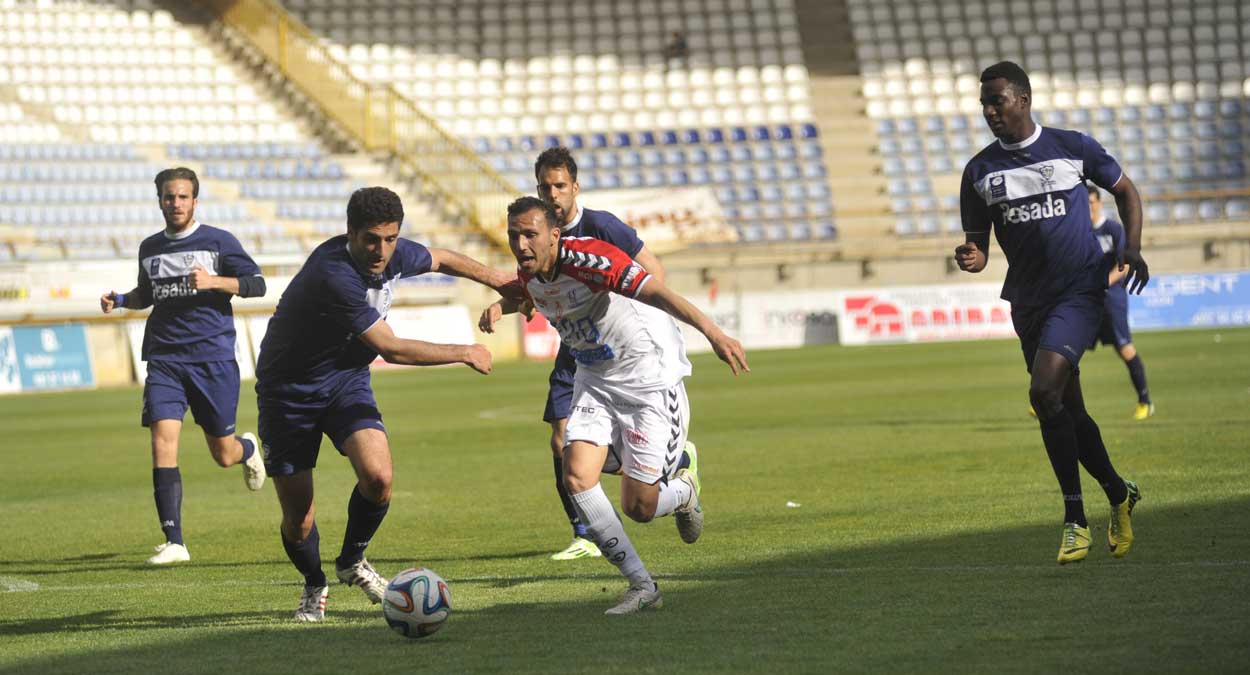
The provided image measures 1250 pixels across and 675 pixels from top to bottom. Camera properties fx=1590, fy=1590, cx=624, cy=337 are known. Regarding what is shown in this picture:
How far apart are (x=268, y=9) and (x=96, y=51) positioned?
4.43 metres

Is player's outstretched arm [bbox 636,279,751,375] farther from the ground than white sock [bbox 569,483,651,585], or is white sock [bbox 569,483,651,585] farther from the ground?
player's outstretched arm [bbox 636,279,751,375]

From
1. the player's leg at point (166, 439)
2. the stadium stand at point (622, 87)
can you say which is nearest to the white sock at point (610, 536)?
the player's leg at point (166, 439)

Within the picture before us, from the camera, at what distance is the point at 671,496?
7160 millimetres

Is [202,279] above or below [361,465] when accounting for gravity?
above

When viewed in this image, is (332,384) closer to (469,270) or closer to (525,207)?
(469,270)

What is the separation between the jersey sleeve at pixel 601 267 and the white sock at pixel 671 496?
42.0 inches

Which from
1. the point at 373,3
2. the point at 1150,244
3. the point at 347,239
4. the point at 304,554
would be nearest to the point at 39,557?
the point at 304,554

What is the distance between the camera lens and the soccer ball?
5.99 meters

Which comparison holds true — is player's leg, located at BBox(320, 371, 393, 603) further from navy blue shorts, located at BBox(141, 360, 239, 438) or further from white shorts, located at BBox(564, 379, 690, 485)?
navy blue shorts, located at BBox(141, 360, 239, 438)

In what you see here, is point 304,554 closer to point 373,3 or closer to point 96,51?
point 96,51

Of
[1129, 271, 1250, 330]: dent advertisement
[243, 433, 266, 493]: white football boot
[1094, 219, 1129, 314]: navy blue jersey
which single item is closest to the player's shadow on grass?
[243, 433, 266, 493]: white football boot

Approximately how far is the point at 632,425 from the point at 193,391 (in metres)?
4.01

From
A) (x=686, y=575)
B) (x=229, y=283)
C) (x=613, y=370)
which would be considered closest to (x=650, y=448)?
(x=613, y=370)

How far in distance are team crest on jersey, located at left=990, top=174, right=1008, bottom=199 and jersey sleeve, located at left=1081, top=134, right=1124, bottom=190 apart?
374mm
